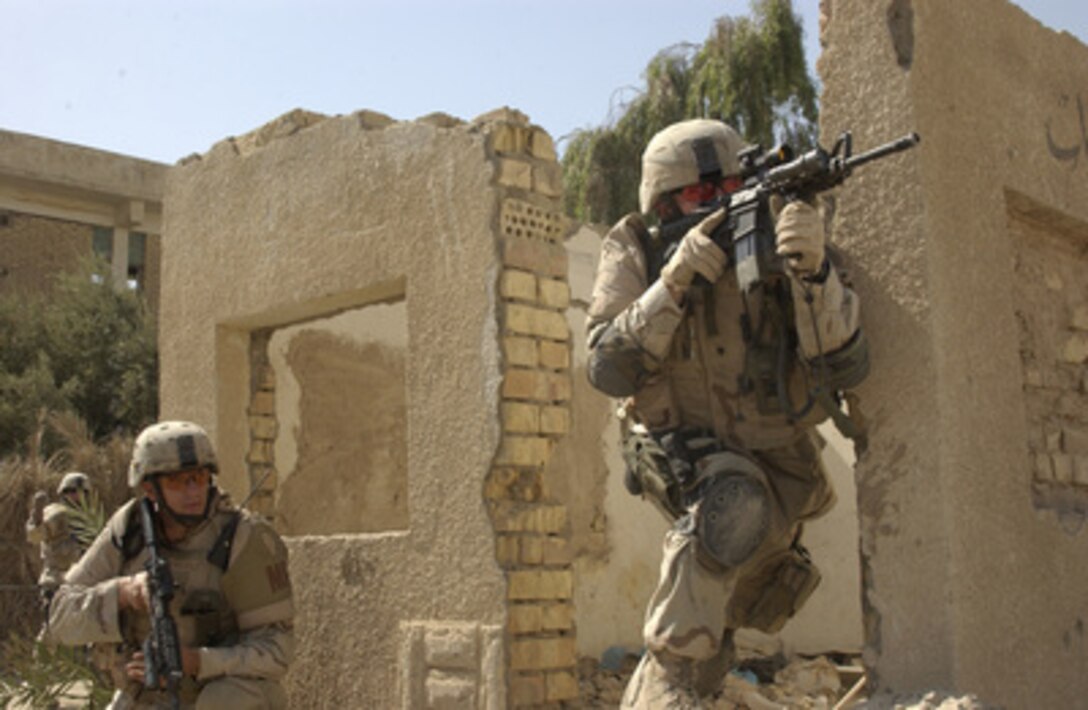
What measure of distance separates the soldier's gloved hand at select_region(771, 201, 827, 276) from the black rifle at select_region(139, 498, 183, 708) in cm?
235

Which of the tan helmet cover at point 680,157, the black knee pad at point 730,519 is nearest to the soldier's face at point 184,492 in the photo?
the tan helmet cover at point 680,157

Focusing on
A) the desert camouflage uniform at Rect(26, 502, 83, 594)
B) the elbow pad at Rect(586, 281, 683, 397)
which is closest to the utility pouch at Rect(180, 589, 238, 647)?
the elbow pad at Rect(586, 281, 683, 397)

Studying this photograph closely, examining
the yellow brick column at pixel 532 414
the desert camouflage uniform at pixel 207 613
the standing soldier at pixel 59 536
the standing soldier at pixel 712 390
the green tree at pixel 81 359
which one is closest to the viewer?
the standing soldier at pixel 712 390

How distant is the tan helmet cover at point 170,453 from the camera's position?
4215 mm

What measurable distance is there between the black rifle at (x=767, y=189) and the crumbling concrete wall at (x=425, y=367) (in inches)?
65.2

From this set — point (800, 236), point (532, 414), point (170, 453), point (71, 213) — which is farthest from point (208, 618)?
point (71, 213)

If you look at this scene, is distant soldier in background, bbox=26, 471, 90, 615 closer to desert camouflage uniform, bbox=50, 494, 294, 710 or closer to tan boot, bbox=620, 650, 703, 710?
desert camouflage uniform, bbox=50, 494, 294, 710

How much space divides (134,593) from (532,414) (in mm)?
1502

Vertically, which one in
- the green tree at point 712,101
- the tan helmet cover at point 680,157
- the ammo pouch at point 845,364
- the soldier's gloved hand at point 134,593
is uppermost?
the green tree at point 712,101

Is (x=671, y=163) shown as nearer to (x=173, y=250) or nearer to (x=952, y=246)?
(x=952, y=246)

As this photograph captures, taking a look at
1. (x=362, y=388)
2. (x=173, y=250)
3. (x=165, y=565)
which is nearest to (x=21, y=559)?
(x=362, y=388)

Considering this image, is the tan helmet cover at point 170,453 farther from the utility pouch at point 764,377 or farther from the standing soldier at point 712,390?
the utility pouch at point 764,377

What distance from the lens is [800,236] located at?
267cm

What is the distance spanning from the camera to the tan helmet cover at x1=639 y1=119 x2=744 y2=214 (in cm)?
312
